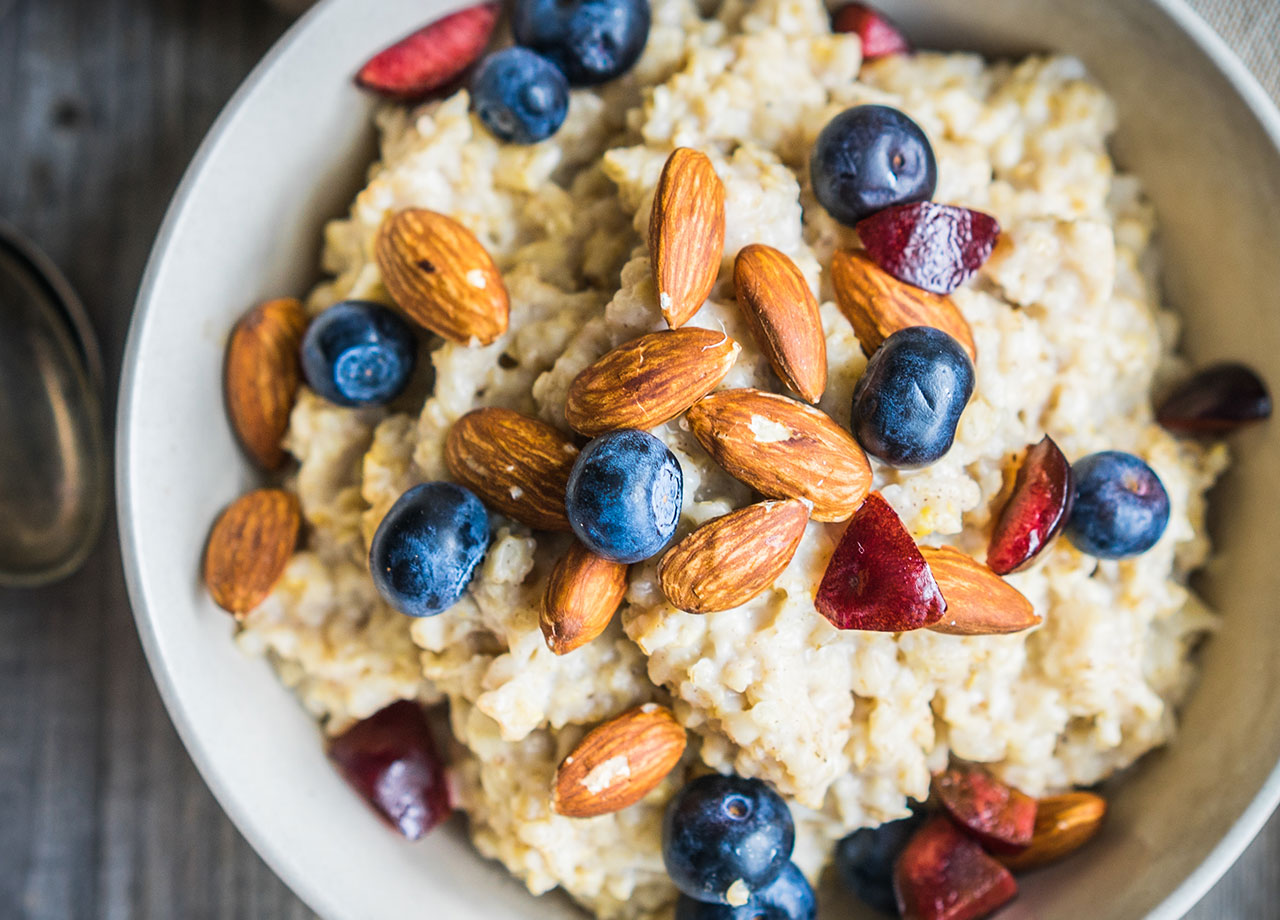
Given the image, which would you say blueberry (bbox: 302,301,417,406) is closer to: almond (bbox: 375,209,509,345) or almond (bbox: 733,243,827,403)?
almond (bbox: 375,209,509,345)

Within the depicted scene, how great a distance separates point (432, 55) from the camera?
5.18 feet

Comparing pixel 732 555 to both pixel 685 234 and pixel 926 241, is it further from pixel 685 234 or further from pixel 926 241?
pixel 926 241

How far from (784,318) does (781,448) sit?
17 cm

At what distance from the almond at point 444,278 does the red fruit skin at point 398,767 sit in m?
0.61

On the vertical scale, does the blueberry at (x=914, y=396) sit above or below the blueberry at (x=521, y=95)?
above

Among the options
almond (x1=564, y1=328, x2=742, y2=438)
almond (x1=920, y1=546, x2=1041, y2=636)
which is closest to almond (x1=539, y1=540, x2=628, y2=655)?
almond (x1=564, y1=328, x2=742, y2=438)

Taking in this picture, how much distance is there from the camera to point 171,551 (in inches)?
58.4

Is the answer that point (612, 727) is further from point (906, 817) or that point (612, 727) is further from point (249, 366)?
point (249, 366)

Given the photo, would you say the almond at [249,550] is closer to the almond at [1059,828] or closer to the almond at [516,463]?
the almond at [516,463]

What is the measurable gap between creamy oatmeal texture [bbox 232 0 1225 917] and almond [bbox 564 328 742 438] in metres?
0.08

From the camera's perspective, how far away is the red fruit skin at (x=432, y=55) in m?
1.57

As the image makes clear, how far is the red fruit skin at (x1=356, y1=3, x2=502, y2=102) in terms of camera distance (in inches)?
61.9

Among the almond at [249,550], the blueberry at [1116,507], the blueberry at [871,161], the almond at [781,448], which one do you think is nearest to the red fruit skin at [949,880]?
the blueberry at [1116,507]

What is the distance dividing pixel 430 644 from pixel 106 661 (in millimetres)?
941
